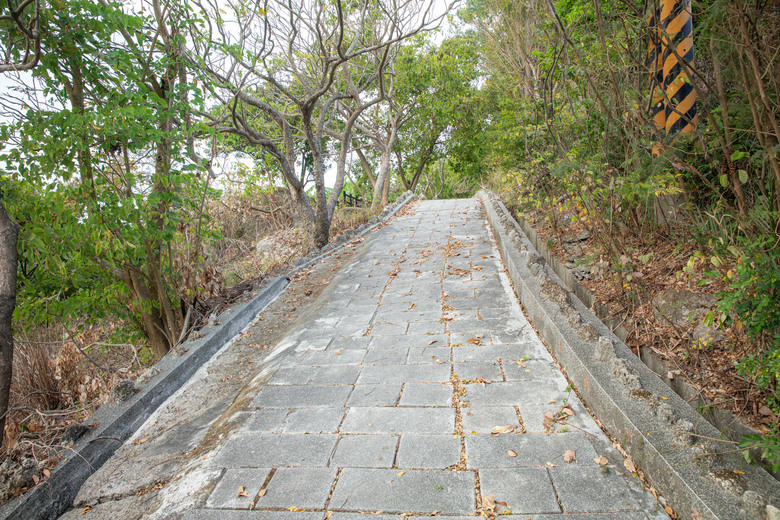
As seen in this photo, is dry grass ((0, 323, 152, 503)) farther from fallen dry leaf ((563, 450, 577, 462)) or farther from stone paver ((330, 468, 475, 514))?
fallen dry leaf ((563, 450, 577, 462))

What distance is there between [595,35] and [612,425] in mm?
3651

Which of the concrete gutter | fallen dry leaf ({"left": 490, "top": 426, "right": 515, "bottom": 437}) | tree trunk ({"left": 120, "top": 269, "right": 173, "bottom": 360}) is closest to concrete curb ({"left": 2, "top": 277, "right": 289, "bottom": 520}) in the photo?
the concrete gutter

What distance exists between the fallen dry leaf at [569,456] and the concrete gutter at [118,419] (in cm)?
277

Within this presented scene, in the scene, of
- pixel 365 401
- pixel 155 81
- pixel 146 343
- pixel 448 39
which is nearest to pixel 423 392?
pixel 365 401

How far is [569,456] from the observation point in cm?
237

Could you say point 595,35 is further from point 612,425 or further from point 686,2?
point 612,425


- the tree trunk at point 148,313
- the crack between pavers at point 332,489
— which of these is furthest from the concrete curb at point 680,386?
→ the tree trunk at point 148,313

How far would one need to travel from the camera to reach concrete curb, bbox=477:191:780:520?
180 cm

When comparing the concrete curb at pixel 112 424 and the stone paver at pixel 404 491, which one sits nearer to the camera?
the stone paver at pixel 404 491

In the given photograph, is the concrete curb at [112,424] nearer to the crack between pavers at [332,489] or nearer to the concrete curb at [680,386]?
the crack between pavers at [332,489]

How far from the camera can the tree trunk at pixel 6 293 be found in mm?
2674

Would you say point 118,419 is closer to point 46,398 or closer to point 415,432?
point 46,398

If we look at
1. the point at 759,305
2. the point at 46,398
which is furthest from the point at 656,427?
the point at 46,398

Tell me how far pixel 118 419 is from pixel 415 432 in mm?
2044
